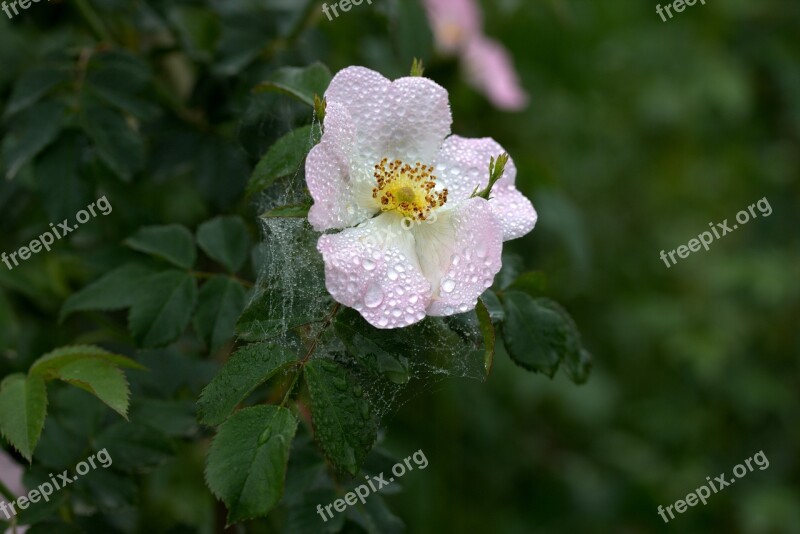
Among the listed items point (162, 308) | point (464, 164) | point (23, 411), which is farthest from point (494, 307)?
point (23, 411)

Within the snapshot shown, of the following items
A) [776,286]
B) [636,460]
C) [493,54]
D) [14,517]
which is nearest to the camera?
Answer: [14,517]

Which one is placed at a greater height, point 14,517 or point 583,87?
point 14,517

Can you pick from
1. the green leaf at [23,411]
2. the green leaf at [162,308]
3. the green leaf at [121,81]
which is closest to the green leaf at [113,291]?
the green leaf at [162,308]

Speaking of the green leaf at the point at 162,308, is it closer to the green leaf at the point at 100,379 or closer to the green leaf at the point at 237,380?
the green leaf at the point at 100,379

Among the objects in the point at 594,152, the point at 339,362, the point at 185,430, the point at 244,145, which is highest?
the point at 244,145

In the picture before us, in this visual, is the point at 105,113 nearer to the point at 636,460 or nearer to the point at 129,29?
the point at 129,29

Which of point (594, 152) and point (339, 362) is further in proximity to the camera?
point (594, 152)

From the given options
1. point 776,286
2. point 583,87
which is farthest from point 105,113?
point 776,286
